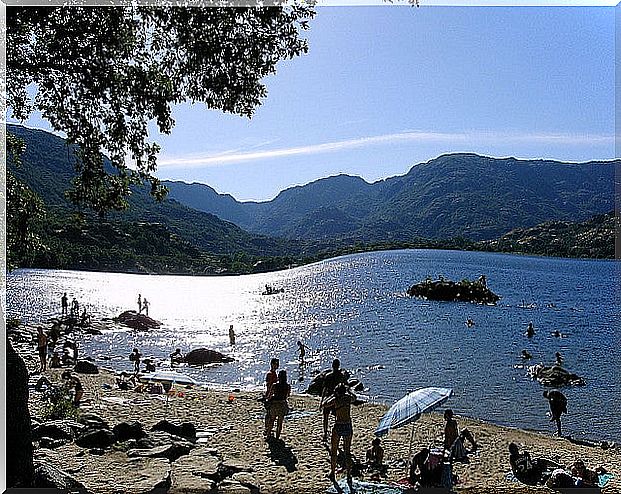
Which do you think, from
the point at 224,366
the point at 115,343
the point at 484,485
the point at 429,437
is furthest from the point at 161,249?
the point at 484,485

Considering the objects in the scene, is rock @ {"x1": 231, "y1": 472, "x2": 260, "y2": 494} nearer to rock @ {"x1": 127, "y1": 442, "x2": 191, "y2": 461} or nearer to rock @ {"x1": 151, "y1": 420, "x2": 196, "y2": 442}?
rock @ {"x1": 127, "y1": 442, "x2": 191, "y2": 461}

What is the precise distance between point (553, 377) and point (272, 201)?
508 ft

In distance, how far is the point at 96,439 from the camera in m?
9.12

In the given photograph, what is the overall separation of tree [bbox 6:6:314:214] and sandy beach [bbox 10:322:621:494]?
3.53 m

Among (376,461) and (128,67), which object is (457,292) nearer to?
(376,461)

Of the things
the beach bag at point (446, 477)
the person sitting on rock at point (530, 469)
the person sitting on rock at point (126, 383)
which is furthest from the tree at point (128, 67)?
the person sitting on rock at point (126, 383)

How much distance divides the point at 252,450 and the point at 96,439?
2608mm

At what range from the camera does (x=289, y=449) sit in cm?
1046

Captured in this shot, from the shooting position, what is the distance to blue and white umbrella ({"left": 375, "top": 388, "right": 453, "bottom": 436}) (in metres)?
10.2

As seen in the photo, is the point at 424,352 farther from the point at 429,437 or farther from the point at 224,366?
the point at 429,437

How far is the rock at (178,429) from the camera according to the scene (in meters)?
10.8

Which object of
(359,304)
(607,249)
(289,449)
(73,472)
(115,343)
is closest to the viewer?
(73,472)

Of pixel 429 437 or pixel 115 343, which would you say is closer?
pixel 429 437

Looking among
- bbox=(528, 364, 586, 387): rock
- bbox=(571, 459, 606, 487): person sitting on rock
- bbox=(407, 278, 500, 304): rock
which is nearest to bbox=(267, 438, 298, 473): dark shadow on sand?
bbox=(571, 459, 606, 487): person sitting on rock
